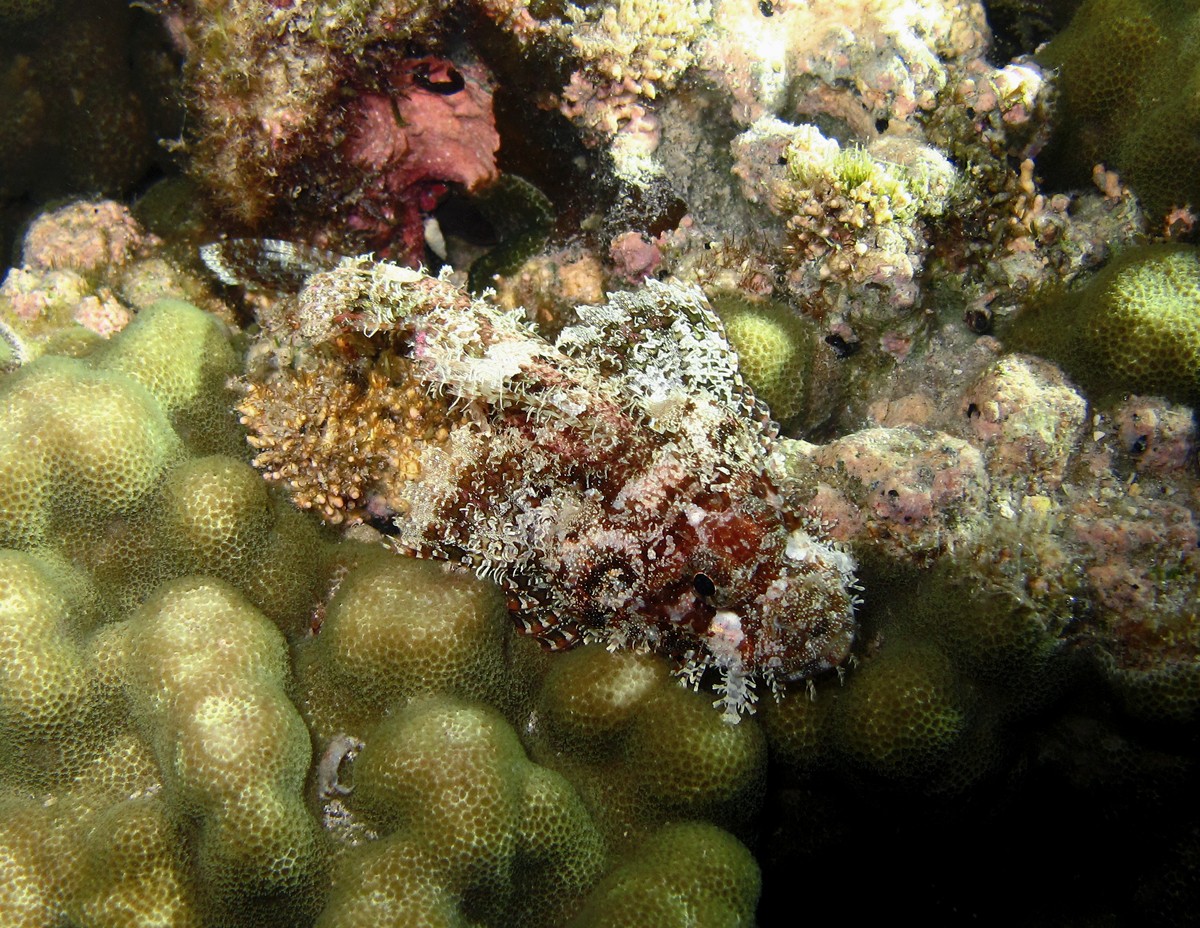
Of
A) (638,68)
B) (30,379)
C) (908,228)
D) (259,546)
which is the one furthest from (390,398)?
(908,228)

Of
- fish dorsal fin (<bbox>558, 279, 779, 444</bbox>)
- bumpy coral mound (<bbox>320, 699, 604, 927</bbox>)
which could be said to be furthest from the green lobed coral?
fish dorsal fin (<bbox>558, 279, 779, 444</bbox>)

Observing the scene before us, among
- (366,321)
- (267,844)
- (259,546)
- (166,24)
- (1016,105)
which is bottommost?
(267,844)

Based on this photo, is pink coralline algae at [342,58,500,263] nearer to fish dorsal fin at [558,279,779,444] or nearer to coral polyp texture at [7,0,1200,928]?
coral polyp texture at [7,0,1200,928]

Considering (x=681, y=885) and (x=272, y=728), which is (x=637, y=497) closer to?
(x=681, y=885)

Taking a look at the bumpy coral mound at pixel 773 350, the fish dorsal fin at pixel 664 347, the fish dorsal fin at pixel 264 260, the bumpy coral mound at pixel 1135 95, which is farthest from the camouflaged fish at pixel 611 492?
the bumpy coral mound at pixel 1135 95

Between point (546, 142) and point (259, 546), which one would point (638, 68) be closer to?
point (546, 142)
